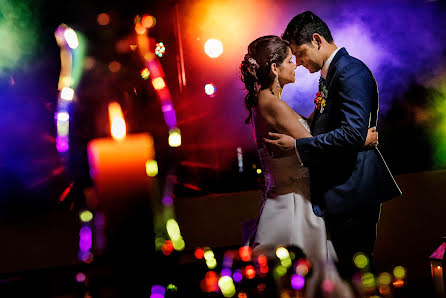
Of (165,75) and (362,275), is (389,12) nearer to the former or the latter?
(165,75)

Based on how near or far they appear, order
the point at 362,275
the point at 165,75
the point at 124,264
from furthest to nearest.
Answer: the point at 165,75 < the point at 362,275 < the point at 124,264

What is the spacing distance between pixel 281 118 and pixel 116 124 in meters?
1.38

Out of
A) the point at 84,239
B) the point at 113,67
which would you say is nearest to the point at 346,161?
the point at 113,67

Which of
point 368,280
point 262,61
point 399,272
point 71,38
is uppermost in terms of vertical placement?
point 71,38

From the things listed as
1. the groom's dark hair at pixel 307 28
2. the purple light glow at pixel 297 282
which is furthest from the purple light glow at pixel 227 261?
the groom's dark hair at pixel 307 28

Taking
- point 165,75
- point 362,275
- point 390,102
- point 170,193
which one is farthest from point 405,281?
point 165,75

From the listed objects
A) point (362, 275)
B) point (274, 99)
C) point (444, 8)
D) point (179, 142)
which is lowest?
point (362, 275)

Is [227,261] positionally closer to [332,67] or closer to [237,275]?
[237,275]

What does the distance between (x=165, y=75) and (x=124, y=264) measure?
2862mm

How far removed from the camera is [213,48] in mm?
3303

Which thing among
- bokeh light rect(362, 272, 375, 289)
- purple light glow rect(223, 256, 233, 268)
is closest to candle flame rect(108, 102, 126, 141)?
bokeh light rect(362, 272, 375, 289)

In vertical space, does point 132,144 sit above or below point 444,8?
below

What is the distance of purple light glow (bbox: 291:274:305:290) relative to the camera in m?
1.88

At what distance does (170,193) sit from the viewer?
3.28 meters
